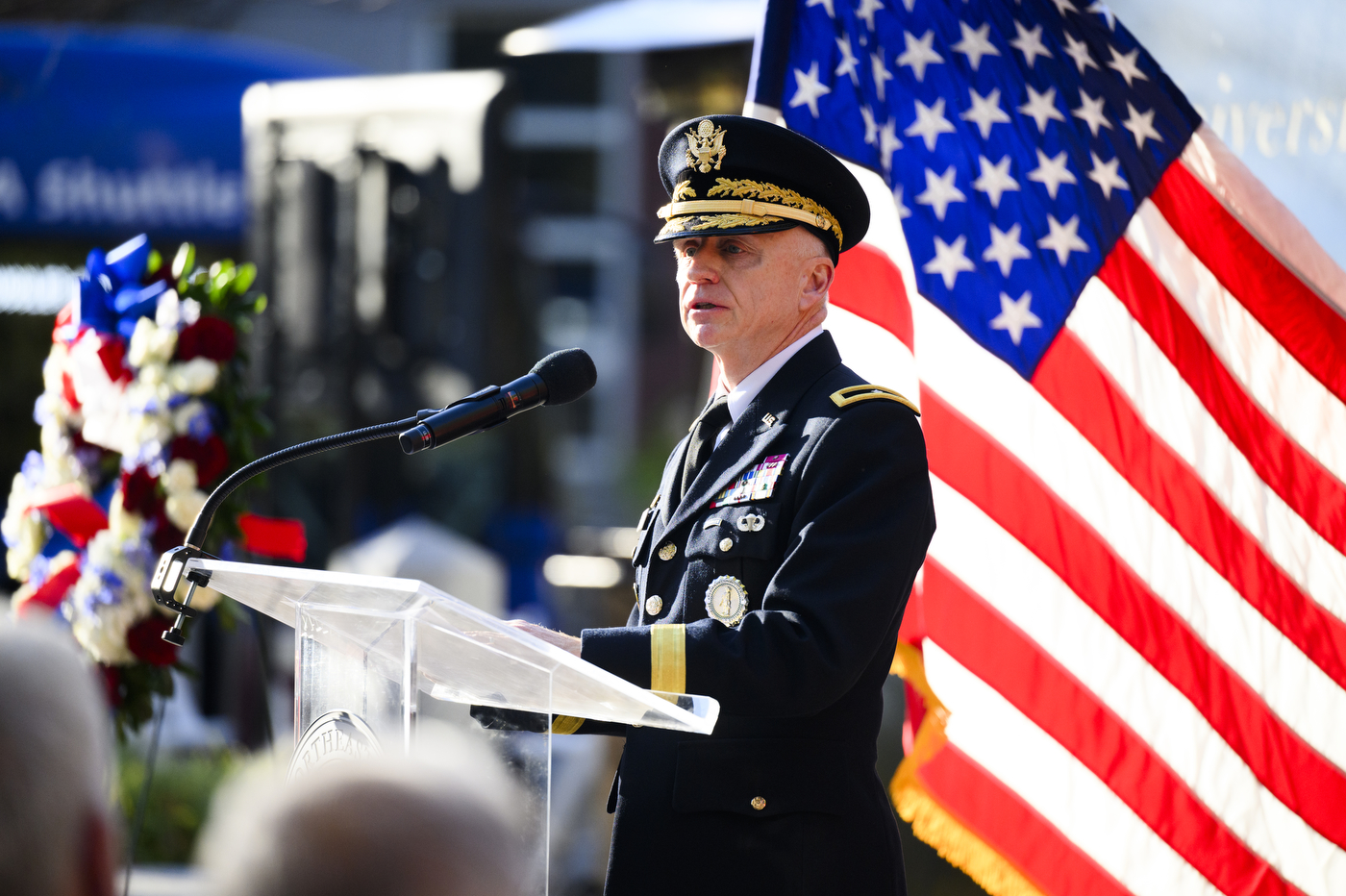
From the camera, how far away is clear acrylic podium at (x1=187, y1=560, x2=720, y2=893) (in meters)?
1.50

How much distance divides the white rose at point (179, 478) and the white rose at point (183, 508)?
0.01 metres

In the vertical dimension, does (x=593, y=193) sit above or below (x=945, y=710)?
above

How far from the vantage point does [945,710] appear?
285 cm

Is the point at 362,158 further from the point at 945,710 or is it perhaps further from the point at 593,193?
the point at 593,193

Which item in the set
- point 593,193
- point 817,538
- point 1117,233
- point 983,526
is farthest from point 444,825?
point 593,193

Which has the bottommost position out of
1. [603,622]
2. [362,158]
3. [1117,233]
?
[603,622]

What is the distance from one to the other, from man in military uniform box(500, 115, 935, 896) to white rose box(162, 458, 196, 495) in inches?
65.0

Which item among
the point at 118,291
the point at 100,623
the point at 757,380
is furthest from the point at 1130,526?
the point at 118,291

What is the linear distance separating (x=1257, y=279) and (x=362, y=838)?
2.67 meters

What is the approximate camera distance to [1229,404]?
9.87 ft

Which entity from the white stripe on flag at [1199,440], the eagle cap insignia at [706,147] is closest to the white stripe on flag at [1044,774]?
the white stripe on flag at [1199,440]

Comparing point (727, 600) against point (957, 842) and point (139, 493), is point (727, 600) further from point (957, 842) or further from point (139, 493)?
point (139, 493)

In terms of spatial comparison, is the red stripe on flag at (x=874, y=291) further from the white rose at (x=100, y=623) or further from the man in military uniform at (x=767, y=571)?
the white rose at (x=100, y=623)

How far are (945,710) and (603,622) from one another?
6128mm
